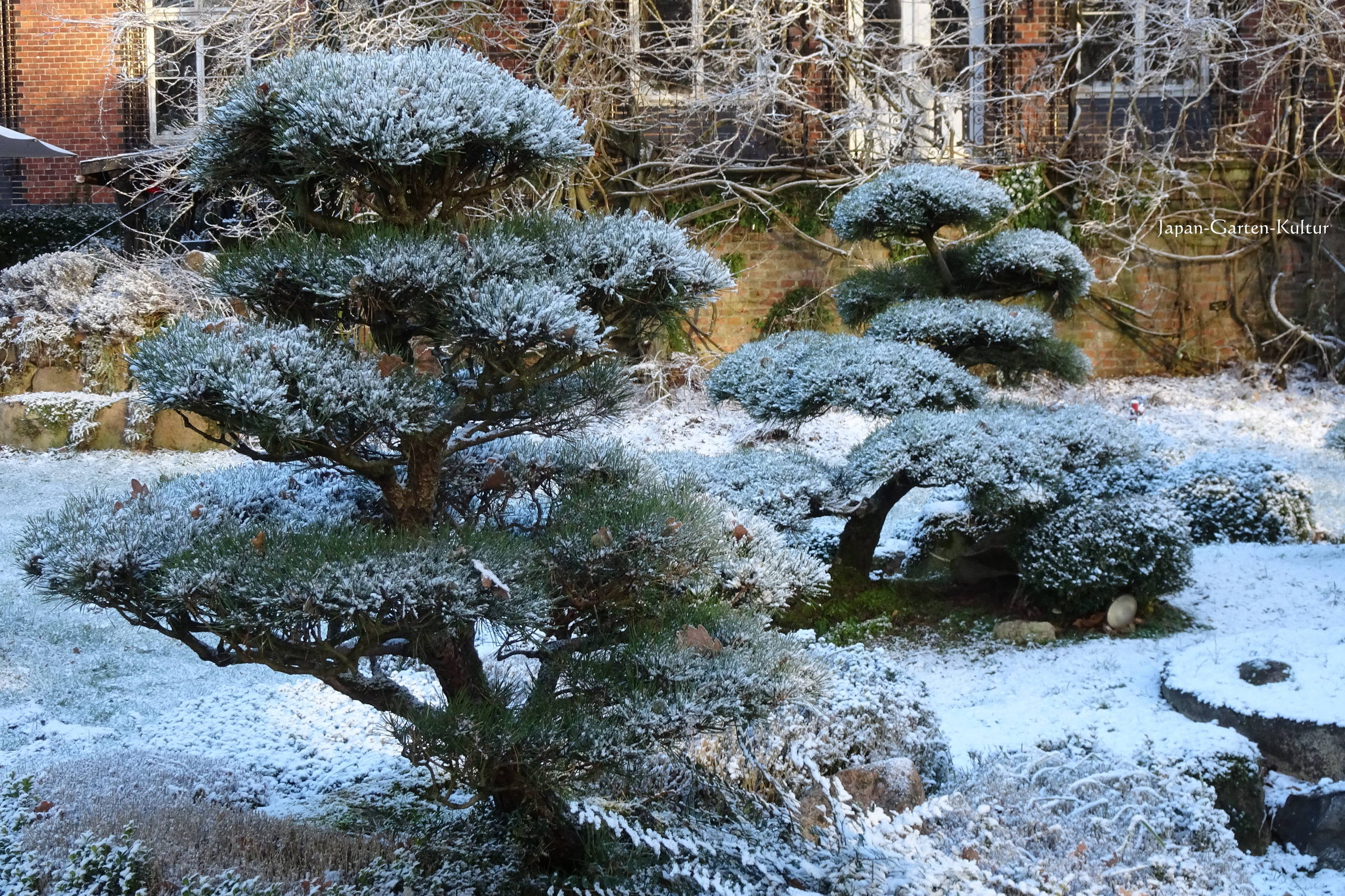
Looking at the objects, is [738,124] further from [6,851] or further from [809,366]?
[6,851]

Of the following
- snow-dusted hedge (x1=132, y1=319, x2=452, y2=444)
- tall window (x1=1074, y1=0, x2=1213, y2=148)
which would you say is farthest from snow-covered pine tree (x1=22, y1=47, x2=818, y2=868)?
tall window (x1=1074, y1=0, x2=1213, y2=148)

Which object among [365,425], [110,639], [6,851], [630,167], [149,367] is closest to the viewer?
[149,367]

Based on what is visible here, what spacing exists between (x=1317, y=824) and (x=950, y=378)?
2.36m

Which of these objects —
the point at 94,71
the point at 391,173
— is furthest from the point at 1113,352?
the point at 94,71

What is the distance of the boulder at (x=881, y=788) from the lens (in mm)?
3082

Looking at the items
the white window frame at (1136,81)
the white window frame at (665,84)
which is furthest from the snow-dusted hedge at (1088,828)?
the white window frame at (1136,81)

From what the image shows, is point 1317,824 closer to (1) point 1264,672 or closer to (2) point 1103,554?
(1) point 1264,672

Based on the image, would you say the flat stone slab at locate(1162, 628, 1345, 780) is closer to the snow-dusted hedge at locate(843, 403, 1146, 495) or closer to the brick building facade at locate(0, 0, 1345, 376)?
the snow-dusted hedge at locate(843, 403, 1146, 495)

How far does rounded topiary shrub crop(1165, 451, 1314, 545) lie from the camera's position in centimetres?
645

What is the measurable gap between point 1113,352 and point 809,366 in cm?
614

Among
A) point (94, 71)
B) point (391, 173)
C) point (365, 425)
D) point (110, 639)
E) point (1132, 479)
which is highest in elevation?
point (94, 71)

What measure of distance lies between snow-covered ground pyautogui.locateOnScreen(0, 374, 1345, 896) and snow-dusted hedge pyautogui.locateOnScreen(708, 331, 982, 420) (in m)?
1.17

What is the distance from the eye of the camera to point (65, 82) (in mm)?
11141

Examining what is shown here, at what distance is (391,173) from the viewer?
249cm
